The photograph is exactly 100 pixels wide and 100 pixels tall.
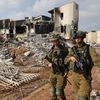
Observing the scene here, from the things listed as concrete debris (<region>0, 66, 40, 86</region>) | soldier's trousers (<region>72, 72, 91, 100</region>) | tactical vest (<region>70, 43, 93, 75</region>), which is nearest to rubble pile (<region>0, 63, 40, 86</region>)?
concrete debris (<region>0, 66, 40, 86</region>)

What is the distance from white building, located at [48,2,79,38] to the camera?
49178mm

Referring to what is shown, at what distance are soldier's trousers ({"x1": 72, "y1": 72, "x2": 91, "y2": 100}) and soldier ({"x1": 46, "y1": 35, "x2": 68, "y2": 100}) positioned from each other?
1029 millimetres

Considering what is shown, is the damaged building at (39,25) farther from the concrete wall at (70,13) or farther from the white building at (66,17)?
the concrete wall at (70,13)

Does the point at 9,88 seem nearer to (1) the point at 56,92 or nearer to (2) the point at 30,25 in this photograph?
(1) the point at 56,92

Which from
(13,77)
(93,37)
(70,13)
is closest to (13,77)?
(13,77)

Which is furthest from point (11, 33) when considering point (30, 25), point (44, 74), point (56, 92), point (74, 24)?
point (56, 92)

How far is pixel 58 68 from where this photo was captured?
25.7 feet

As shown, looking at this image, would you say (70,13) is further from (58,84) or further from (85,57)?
(85,57)

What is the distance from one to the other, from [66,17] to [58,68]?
4290 cm

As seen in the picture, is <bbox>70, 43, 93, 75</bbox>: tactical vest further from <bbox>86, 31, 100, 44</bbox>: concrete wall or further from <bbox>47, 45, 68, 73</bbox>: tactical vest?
<bbox>86, 31, 100, 44</bbox>: concrete wall

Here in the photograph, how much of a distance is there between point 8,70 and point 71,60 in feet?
28.5

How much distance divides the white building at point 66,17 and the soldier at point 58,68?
131 ft

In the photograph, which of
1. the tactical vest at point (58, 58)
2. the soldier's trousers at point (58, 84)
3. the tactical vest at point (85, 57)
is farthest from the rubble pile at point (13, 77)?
the tactical vest at point (85, 57)

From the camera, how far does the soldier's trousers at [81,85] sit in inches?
253
